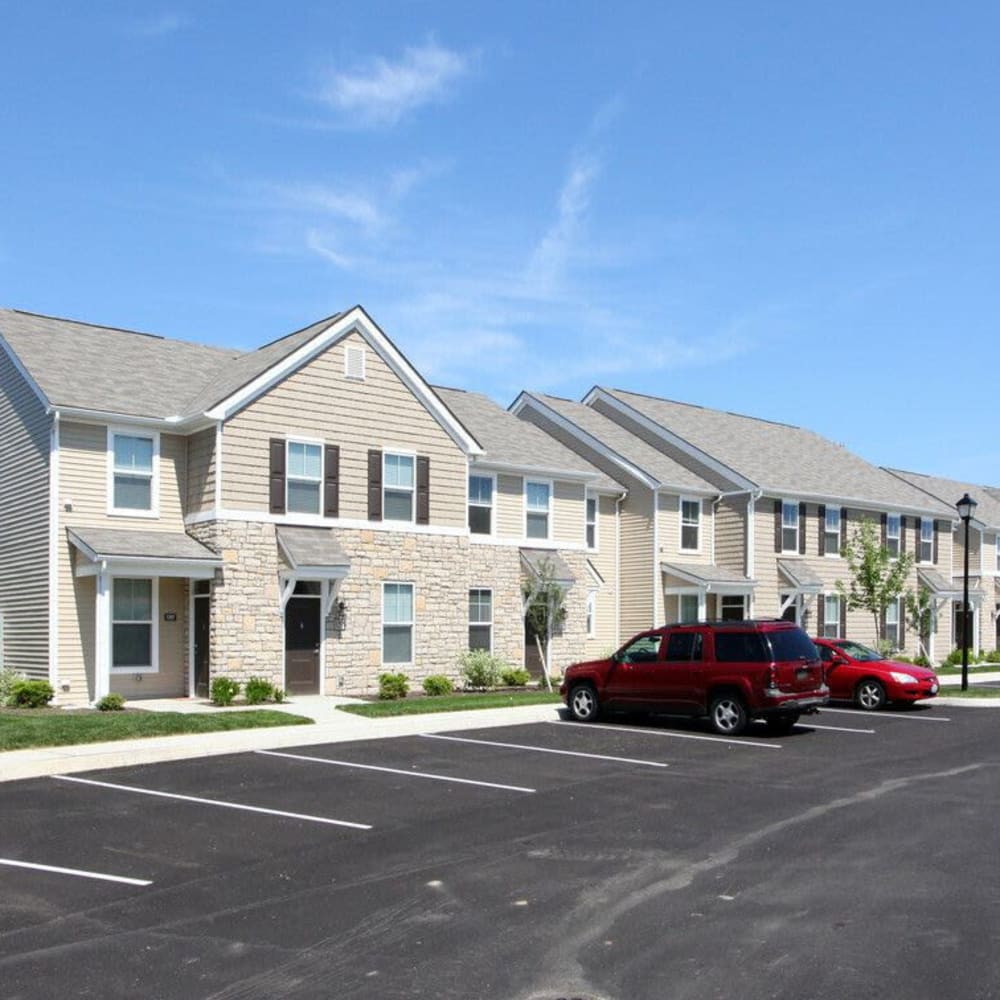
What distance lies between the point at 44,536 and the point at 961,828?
1813cm

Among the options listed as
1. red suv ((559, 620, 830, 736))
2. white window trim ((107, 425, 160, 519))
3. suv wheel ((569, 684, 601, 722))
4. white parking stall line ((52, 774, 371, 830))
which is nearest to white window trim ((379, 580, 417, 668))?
white window trim ((107, 425, 160, 519))

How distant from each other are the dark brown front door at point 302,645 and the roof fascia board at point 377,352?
4.41 metres

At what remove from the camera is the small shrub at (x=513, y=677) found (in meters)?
27.9

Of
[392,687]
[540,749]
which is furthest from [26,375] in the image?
[540,749]

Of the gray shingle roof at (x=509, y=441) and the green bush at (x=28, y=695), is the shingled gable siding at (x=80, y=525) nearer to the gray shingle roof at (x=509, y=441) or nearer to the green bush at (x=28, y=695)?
the green bush at (x=28, y=695)

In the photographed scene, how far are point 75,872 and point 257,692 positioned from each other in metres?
13.2

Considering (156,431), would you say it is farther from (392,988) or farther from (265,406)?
(392,988)

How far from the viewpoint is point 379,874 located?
975 cm

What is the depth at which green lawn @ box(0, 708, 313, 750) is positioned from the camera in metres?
16.7

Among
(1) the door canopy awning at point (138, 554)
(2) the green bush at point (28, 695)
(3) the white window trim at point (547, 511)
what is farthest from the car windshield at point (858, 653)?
(2) the green bush at point (28, 695)

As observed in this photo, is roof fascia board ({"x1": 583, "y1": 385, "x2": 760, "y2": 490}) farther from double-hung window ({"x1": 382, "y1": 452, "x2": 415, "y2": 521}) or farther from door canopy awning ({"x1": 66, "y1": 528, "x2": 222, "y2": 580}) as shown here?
door canopy awning ({"x1": 66, "y1": 528, "x2": 222, "y2": 580})

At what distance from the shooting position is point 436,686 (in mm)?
25703

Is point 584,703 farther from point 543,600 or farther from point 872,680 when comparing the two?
point 543,600

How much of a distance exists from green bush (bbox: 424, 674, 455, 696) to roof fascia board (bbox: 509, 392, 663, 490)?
11772 mm
